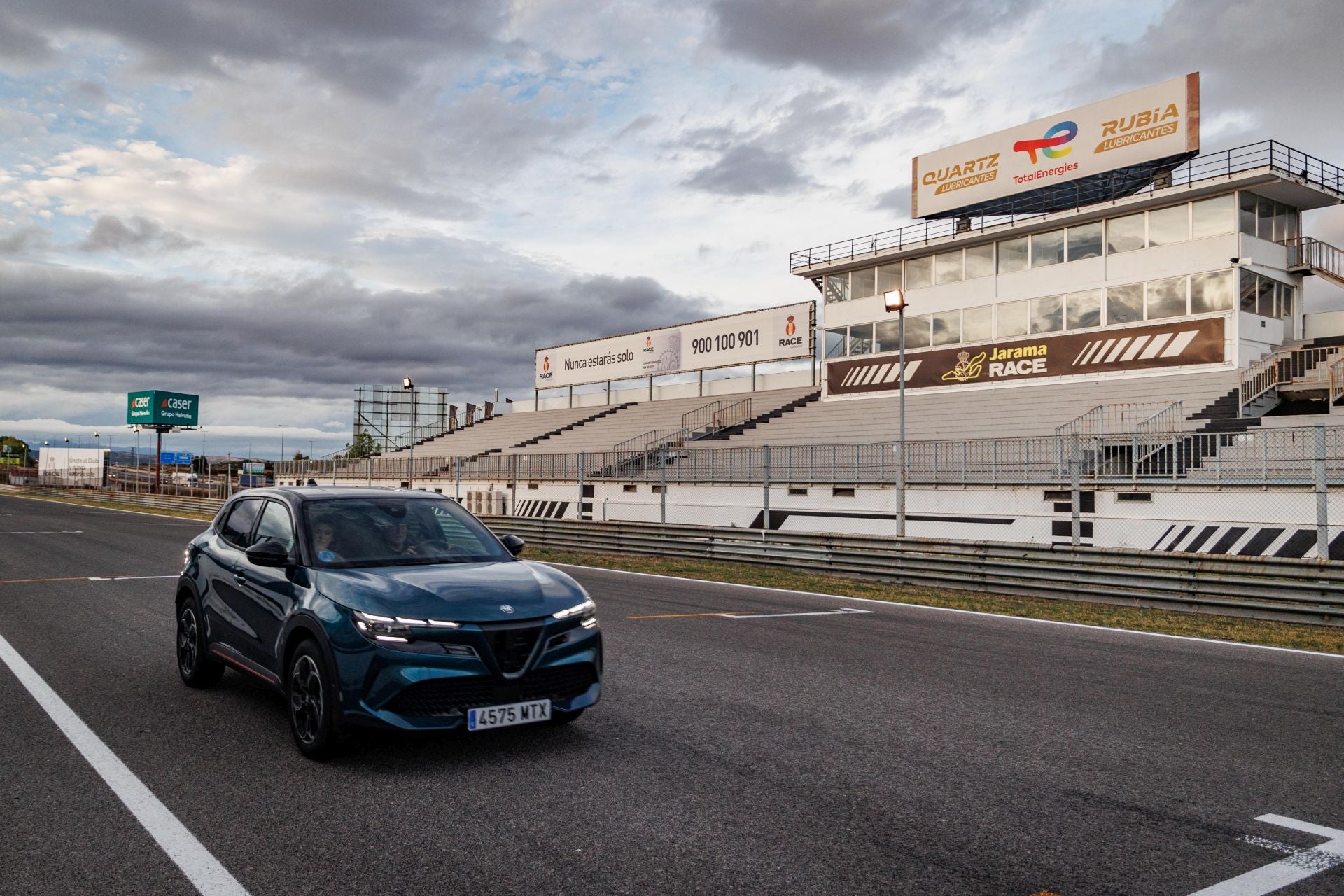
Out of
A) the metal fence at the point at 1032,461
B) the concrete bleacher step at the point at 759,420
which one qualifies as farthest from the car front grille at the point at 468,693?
the concrete bleacher step at the point at 759,420

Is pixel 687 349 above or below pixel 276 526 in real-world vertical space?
above

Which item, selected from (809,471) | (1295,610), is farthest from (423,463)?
(1295,610)

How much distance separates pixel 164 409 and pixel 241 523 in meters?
81.5

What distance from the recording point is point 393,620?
5.09m

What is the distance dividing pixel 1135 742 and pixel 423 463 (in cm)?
4352

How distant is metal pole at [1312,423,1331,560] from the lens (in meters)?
12.1

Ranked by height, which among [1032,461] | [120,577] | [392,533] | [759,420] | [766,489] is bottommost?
[120,577]

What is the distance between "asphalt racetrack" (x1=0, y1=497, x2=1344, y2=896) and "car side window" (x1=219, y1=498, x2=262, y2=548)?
112cm

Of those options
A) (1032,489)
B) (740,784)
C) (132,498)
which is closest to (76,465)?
(132,498)

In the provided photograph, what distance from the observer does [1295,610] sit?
11.7 m

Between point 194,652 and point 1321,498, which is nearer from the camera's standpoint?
point 194,652

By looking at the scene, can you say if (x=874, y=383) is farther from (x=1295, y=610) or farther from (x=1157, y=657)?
(x=1157, y=657)

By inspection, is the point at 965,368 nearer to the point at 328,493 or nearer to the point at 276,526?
the point at 328,493

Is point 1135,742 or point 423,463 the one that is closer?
point 1135,742
